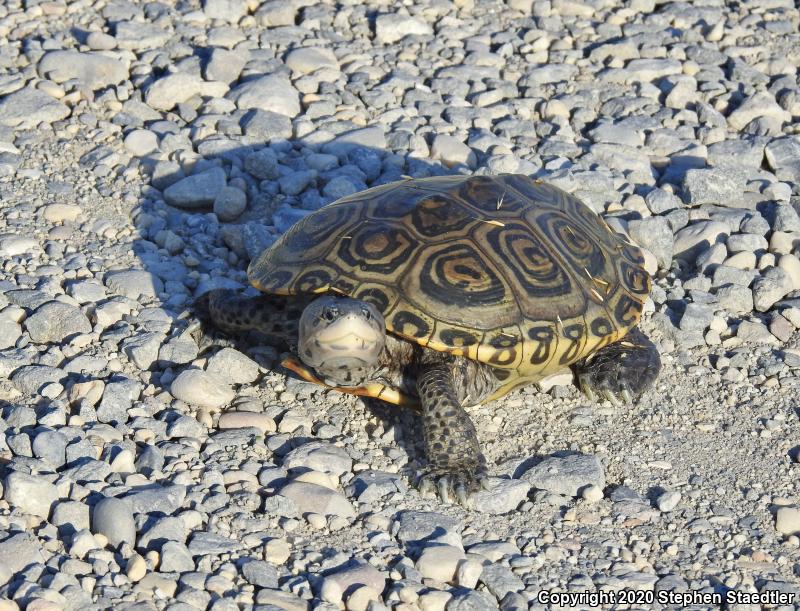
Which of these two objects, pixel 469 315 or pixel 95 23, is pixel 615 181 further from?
pixel 95 23

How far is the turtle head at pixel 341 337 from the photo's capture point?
418cm

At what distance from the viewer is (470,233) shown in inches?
186

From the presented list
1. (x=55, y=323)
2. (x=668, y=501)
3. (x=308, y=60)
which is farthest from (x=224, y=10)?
(x=668, y=501)

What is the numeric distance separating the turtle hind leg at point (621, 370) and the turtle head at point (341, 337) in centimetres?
119

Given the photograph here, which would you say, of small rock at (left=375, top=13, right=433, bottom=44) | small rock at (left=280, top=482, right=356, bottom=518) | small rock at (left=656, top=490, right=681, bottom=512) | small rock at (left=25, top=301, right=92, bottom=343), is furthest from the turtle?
small rock at (left=375, top=13, right=433, bottom=44)

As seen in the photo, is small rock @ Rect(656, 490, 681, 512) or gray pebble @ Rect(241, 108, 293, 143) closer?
small rock @ Rect(656, 490, 681, 512)

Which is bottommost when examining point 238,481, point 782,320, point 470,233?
point 782,320

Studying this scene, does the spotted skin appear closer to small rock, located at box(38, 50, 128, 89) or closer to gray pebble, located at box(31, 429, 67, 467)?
gray pebble, located at box(31, 429, 67, 467)

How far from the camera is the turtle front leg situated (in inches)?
163

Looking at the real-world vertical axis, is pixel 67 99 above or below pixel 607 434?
above

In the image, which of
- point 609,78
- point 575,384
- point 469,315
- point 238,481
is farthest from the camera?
point 609,78

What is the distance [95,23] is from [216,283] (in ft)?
10.1

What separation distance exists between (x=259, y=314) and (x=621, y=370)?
173cm

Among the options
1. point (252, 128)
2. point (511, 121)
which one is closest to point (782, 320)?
point (511, 121)
